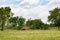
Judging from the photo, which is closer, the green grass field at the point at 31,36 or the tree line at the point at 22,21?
the green grass field at the point at 31,36

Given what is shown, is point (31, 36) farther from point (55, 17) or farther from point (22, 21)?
point (22, 21)

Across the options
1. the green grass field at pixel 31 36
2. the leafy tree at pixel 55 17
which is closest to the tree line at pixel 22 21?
the leafy tree at pixel 55 17

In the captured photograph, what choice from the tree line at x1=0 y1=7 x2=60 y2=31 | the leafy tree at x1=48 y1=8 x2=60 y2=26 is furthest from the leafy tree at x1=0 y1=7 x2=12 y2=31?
the leafy tree at x1=48 y1=8 x2=60 y2=26

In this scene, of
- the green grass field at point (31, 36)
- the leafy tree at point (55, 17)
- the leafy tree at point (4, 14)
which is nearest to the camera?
the green grass field at point (31, 36)

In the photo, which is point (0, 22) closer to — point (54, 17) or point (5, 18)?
point (5, 18)

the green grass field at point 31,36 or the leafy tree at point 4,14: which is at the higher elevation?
the leafy tree at point 4,14

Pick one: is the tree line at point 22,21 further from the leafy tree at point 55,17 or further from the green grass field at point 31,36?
the green grass field at point 31,36

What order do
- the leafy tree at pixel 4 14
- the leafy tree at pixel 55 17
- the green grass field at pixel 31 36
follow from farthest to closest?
the leafy tree at pixel 55 17, the leafy tree at pixel 4 14, the green grass field at pixel 31 36

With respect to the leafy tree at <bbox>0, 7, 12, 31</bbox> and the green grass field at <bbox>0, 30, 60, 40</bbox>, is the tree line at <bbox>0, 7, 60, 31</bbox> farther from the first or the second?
the green grass field at <bbox>0, 30, 60, 40</bbox>

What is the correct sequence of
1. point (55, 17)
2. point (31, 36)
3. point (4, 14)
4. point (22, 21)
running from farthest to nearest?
point (22, 21) < point (55, 17) < point (4, 14) < point (31, 36)

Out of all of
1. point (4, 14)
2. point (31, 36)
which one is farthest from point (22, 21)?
point (31, 36)

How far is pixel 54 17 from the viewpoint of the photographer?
95.8m

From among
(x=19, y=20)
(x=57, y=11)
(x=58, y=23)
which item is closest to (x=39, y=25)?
(x=58, y=23)

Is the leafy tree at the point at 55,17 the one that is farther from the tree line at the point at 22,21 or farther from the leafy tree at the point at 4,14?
the leafy tree at the point at 4,14
